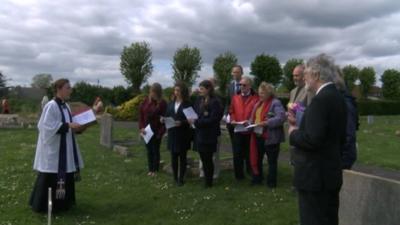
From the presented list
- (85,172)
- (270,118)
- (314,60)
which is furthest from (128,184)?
(314,60)

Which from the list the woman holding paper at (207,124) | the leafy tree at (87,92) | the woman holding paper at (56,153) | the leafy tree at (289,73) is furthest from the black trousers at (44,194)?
the leafy tree at (289,73)

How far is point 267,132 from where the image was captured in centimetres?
971

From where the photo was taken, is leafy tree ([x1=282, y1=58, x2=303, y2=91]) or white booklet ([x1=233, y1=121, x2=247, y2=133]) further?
leafy tree ([x1=282, y1=58, x2=303, y2=91])

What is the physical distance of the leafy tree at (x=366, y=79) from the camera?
8106 centimetres

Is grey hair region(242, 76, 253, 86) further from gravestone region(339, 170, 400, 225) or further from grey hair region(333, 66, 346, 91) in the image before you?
grey hair region(333, 66, 346, 91)

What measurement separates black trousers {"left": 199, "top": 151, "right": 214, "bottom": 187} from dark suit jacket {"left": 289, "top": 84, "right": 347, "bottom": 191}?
188 inches

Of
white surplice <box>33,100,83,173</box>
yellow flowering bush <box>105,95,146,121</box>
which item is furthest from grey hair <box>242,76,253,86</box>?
yellow flowering bush <box>105,95,146,121</box>

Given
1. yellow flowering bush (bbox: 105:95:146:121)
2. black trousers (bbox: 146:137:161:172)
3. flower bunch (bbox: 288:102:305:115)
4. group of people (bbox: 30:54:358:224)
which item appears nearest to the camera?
group of people (bbox: 30:54:358:224)

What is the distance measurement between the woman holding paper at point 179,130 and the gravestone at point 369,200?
171 inches

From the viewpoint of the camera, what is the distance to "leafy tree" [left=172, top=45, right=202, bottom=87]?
60.7 meters

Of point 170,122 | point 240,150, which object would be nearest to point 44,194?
point 170,122

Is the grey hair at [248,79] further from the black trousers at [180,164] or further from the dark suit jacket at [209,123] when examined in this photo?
the black trousers at [180,164]

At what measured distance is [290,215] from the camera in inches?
309

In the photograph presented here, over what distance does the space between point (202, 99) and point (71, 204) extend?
311 centimetres
